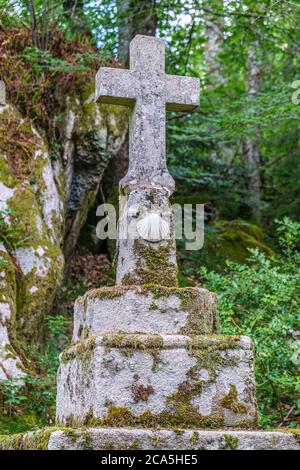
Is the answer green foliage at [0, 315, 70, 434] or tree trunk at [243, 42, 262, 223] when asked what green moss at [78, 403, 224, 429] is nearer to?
green foliage at [0, 315, 70, 434]

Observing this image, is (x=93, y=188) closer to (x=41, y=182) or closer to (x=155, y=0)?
(x=41, y=182)

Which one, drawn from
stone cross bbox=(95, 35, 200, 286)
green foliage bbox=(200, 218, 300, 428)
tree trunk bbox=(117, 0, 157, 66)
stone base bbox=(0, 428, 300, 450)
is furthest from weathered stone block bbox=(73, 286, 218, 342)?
tree trunk bbox=(117, 0, 157, 66)

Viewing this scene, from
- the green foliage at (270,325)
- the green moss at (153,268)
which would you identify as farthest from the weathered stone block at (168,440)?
the green foliage at (270,325)

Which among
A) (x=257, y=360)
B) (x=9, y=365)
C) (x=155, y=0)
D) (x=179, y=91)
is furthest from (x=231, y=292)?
(x=155, y=0)

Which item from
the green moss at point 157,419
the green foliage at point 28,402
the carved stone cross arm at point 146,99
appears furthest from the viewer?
the green foliage at point 28,402

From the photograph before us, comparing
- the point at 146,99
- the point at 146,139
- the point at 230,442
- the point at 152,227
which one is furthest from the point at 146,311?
the point at 146,99

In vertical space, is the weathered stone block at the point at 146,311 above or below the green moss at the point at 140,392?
above

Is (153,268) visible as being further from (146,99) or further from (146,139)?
(146,99)

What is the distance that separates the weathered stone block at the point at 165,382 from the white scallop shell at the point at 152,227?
772 mm

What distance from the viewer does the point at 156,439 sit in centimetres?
356

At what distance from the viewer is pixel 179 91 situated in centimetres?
490

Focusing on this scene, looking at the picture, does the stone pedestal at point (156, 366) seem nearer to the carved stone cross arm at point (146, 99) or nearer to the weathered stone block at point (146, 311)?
the weathered stone block at point (146, 311)

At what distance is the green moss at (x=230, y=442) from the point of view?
11.8ft

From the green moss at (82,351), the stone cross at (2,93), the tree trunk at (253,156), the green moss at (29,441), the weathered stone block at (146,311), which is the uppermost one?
the tree trunk at (253,156)
